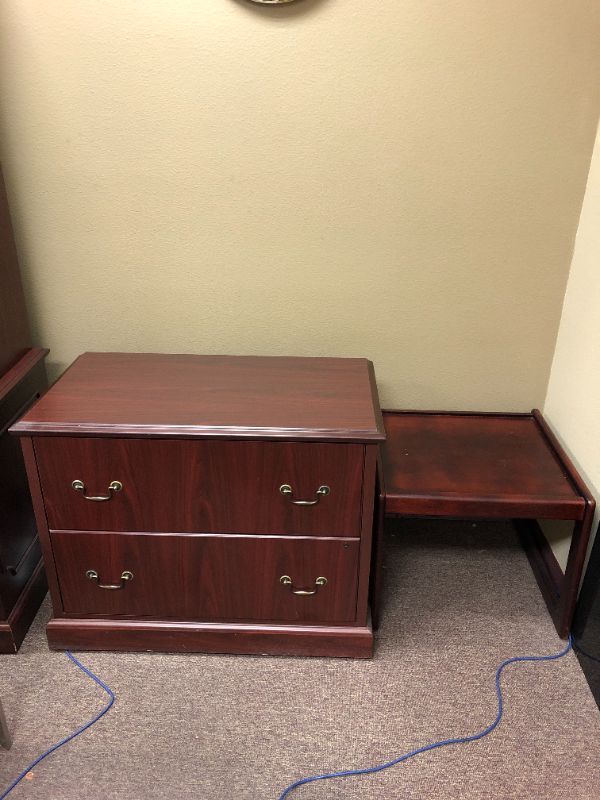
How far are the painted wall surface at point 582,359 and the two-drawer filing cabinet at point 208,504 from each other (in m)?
0.53

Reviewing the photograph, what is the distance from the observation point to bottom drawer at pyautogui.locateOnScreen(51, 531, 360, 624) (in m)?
1.39

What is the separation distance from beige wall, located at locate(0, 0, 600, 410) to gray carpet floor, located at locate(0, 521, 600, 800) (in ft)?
2.30

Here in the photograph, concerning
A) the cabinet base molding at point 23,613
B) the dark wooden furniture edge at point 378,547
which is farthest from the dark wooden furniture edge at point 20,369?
the dark wooden furniture edge at point 378,547

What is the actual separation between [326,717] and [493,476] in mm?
688

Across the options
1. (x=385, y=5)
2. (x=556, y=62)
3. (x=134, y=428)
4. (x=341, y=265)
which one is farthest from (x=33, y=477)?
(x=556, y=62)

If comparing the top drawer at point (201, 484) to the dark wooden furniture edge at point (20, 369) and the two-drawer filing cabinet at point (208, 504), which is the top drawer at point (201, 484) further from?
the dark wooden furniture edge at point (20, 369)

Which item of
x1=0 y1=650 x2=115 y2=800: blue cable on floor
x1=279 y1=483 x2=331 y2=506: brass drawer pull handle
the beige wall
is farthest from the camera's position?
the beige wall

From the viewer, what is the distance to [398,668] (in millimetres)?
1467

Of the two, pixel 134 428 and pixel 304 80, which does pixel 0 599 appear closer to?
pixel 134 428

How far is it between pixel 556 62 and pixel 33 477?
1.53 meters

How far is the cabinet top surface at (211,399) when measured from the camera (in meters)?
1.27

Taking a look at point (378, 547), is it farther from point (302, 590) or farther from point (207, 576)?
point (207, 576)

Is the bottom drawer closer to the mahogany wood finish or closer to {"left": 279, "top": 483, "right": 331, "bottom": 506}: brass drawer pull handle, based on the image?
{"left": 279, "top": 483, "right": 331, "bottom": 506}: brass drawer pull handle

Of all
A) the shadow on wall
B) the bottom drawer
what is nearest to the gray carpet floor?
the bottom drawer
